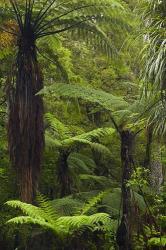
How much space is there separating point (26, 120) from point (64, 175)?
2.40 metres

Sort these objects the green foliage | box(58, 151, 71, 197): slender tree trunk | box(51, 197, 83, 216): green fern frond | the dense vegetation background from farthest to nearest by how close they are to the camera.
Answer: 1. box(58, 151, 71, 197): slender tree trunk
2. box(51, 197, 83, 216): green fern frond
3. the dense vegetation background
4. the green foliage

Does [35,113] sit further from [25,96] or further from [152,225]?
[152,225]

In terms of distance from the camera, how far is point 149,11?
6.17 m

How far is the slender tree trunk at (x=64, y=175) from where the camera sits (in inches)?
352

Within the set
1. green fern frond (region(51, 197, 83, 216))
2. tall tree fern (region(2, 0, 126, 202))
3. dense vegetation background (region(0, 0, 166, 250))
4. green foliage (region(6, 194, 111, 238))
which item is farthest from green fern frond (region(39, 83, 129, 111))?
green fern frond (region(51, 197, 83, 216))

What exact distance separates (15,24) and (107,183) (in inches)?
144

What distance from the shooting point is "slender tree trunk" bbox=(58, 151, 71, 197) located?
29.3 ft

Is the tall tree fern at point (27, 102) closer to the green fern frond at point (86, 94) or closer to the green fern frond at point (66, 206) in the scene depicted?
the green fern frond at point (86, 94)

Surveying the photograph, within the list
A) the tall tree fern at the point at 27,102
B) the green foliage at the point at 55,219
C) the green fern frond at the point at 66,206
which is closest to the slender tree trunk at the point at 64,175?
the green fern frond at the point at 66,206

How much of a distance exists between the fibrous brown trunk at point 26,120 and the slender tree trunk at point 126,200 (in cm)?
132

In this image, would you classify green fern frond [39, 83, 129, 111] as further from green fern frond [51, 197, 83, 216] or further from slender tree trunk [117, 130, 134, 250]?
green fern frond [51, 197, 83, 216]

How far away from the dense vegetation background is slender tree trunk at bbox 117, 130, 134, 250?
0.6 inches

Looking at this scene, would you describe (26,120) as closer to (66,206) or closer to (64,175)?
(66,206)

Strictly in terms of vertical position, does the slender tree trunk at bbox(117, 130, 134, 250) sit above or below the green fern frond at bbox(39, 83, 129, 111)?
below
